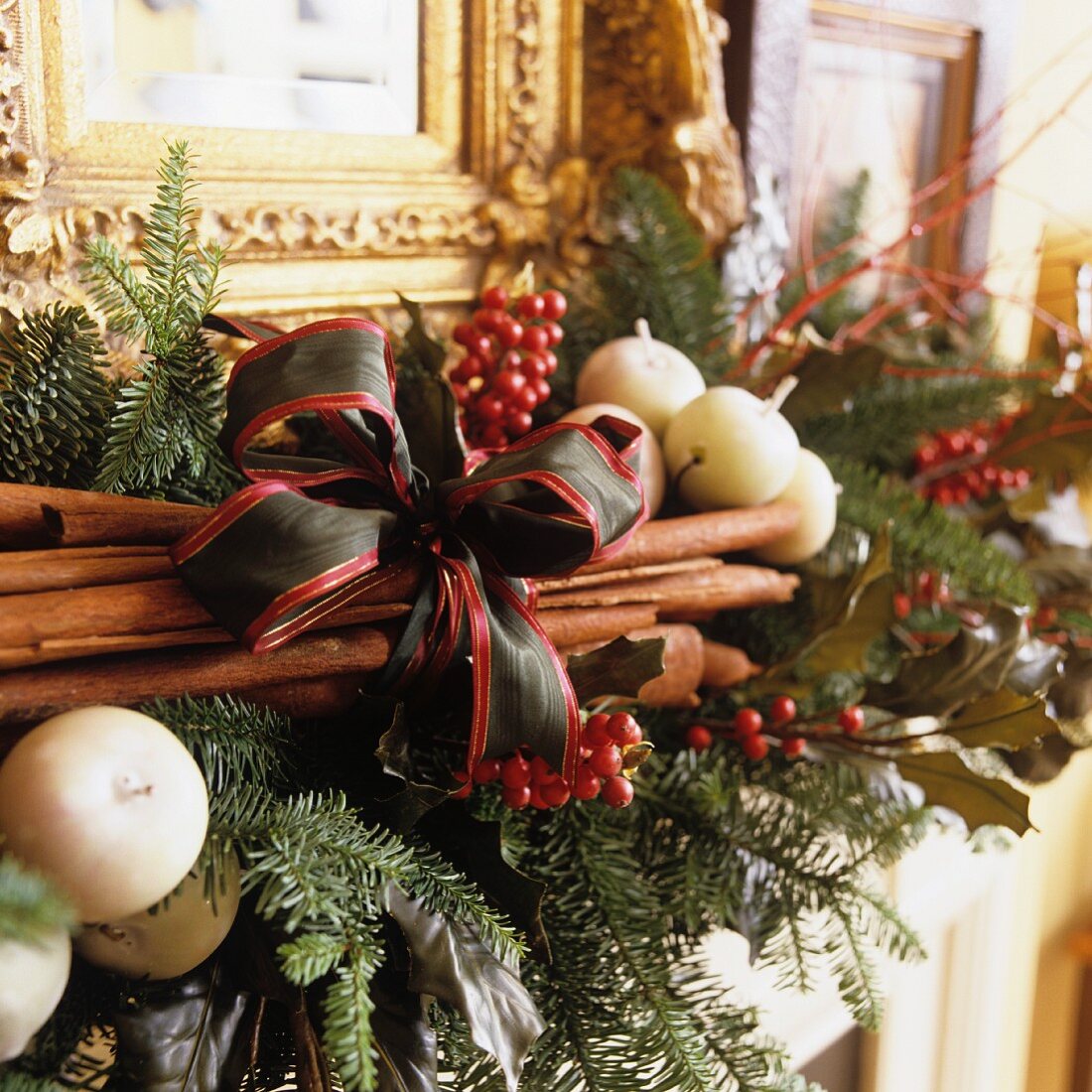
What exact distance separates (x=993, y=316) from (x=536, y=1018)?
2.50 feet

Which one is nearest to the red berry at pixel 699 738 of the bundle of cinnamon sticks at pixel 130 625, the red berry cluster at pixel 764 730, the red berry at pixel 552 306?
the red berry cluster at pixel 764 730

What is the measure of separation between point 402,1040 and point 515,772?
95 mm

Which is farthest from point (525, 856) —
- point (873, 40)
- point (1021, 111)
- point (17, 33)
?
point (1021, 111)

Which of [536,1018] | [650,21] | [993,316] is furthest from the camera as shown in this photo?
[993,316]

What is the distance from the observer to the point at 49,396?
0.39 meters

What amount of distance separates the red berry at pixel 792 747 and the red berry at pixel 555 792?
0.52 ft

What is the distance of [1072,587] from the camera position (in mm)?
701

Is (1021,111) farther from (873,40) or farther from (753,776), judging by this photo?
(753,776)

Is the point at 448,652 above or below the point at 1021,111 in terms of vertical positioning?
below

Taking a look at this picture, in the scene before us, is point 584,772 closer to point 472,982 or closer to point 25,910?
point 472,982

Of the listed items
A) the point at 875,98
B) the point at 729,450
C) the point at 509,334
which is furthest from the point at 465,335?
the point at 875,98

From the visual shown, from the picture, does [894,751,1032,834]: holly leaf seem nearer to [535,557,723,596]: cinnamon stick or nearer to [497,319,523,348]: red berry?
[535,557,723,596]: cinnamon stick

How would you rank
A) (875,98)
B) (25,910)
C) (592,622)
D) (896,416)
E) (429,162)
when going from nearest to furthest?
1. (25,910)
2. (592,622)
3. (429,162)
4. (896,416)
5. (875,98)

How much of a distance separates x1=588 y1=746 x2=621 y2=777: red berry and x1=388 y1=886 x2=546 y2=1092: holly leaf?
0.07 m
